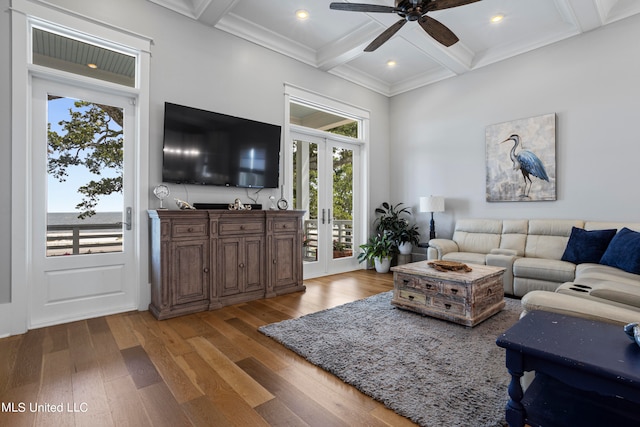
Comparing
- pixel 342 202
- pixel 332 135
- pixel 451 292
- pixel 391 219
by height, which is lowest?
pixel 451 292

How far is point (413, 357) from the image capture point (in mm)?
2326

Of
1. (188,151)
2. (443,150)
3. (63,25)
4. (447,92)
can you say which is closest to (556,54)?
(447,92)

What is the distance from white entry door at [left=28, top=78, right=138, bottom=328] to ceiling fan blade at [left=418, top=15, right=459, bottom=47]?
3.06m

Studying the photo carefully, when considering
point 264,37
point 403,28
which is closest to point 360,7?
point 403,28

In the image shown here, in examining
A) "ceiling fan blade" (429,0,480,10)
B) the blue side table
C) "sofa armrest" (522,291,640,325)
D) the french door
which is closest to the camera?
the blue side table

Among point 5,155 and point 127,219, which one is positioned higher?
point 5,155

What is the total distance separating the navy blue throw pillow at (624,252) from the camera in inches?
120

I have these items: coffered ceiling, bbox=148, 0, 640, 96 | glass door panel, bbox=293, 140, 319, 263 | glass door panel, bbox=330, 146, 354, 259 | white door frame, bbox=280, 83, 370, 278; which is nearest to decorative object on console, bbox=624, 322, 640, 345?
coffered ceiling, bbox=148, 0, 640, 96

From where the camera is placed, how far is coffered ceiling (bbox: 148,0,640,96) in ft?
12.1

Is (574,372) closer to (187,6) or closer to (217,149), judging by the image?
(217,149)

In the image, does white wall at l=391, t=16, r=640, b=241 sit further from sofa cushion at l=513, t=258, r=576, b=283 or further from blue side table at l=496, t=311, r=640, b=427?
blue side table at l=496, t=311, r=640, b=427

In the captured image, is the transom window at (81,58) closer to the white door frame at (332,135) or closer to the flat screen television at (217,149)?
the flat screen television at (217,149)

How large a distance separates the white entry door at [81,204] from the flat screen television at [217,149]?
422 millimetres

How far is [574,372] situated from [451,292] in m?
1.87
